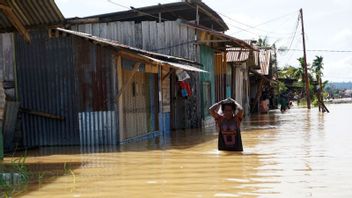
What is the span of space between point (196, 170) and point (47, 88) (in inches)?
275

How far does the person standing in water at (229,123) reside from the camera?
1143 centimetres

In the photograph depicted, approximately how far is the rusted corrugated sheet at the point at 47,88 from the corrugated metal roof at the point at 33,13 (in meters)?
3.89

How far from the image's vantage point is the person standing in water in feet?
37.5

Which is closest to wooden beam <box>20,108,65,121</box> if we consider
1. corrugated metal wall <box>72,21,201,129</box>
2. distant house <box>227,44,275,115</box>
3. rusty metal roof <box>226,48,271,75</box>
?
corrugated metal wall <box>72,21,201,129</box>

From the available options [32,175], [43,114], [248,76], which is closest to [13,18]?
[32,175]

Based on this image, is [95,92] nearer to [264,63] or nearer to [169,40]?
[169,40]

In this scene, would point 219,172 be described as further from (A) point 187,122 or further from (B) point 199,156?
(A) point 187,122

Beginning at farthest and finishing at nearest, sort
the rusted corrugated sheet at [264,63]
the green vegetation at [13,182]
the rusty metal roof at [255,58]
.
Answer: the rusted corrugated sheet at [264,63], the rusty metal roof at [255,58], the green vegetation at [13,182]

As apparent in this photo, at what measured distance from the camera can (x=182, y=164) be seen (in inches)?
379

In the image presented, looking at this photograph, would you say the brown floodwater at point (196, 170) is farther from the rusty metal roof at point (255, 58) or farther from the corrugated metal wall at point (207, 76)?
the rusty metal roof at point (255, 58)

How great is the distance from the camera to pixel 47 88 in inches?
560

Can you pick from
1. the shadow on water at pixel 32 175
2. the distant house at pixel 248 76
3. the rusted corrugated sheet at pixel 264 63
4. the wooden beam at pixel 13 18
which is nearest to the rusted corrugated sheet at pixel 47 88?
the shadow on water at pixel 32 175

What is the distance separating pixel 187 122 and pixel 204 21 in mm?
5792

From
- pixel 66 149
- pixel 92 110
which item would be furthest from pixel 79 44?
pixel 66 149
